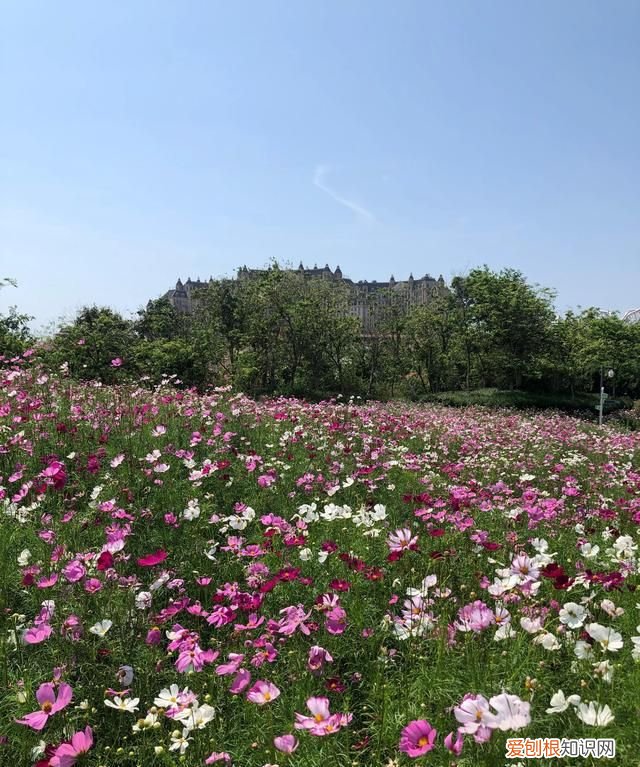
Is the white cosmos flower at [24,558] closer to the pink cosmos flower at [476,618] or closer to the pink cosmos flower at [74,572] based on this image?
the pink cosmos flower at [74,572]

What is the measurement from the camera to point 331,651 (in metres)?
2.40

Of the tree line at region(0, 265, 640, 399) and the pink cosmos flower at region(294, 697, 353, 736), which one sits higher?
the tree line at region(0, 265, 640, 399)

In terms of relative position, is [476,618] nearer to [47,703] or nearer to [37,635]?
[47,703]

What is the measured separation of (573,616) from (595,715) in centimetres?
54

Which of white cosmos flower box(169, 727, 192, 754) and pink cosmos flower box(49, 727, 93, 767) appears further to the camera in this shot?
white cosmos flower box(169, 727, 192, 754)

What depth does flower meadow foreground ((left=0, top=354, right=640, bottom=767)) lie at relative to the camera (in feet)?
5.70

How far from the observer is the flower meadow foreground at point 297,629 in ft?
5.70

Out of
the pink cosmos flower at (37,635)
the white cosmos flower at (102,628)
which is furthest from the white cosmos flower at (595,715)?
the pink cosmos flower at (37,635)

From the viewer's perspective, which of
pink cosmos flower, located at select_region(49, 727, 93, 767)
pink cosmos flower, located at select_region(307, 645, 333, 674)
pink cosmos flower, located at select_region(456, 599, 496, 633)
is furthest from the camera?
pink cosmos flower, located at select_region(456, 599, 496, 633)

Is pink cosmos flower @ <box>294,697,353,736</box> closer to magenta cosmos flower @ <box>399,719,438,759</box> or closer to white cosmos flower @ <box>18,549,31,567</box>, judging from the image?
magenta cosmos flower @ <box>399,719,438,759</box>

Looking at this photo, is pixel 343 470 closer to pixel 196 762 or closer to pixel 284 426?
pixel 284 426

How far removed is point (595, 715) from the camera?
1.53 metres

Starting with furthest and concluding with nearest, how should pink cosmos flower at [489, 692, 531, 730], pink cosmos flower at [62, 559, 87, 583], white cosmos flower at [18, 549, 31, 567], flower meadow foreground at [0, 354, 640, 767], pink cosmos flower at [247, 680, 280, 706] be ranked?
white cosmos flower at [18, 549, 31, 567], pink cosmos flower at [62, 559, 87, 583], flower meadow foreground at [0, 354, 640, 767], pink cosmos flower at [247, 680, 280, 706], pink cosmos flower at [489, 692, 531, 730]

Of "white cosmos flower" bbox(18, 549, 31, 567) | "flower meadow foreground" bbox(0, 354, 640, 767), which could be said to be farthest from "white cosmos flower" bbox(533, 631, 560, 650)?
"white cosmos flower" bbox(18, 549, 31, 567)
